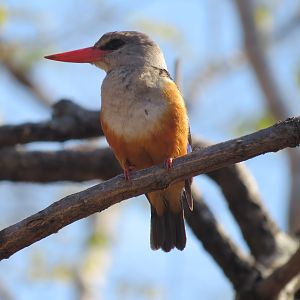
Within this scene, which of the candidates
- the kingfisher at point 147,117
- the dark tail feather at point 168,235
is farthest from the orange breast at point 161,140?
the dark tail feather at point 168,235

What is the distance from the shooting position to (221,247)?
5227 mm

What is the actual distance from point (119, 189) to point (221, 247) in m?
1.76

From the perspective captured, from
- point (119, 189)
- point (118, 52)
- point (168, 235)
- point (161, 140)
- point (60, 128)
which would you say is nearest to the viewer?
point (119, 189)

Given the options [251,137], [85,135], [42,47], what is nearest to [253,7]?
[42,47]

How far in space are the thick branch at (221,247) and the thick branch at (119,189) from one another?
5.33ft

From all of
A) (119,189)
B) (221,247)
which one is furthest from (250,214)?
(119,189)

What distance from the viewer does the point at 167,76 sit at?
485 centimetres

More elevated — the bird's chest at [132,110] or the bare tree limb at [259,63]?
the bare tree limb at [259,63]

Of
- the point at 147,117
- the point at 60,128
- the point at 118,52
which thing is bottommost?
the point at 147,117

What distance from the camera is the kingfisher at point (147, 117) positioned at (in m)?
4.59

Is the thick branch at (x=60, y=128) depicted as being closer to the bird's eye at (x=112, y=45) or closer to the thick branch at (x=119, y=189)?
the bird's eye at (x=112, y=45)

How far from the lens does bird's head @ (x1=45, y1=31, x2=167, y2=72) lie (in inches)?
207

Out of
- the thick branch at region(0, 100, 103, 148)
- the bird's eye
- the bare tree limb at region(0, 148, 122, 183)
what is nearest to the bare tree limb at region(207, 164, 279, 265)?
the bare tree limb at region(0, 148, 122, 183)

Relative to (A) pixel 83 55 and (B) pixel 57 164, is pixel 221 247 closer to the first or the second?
(B) pixel 57 164
